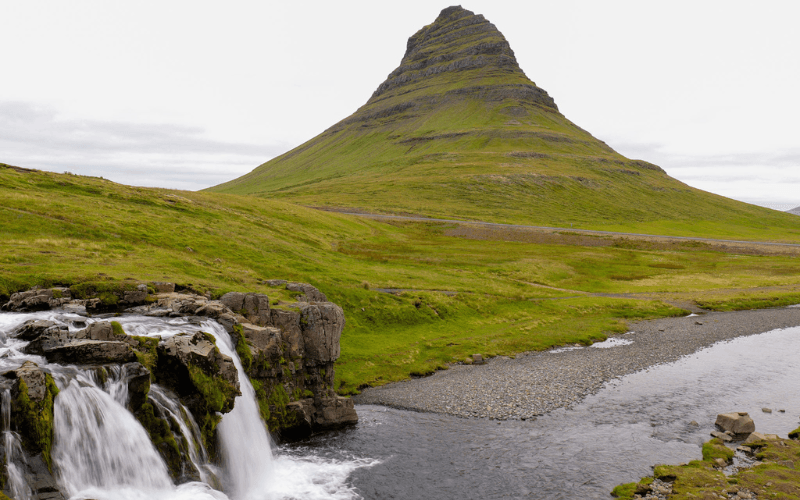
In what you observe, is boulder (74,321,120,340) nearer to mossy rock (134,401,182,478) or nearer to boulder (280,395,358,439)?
mossy rock (134,401,182,478)

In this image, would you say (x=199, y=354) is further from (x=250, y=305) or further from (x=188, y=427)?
(x=250, y=305)

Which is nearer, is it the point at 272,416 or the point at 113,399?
the point at 113,399

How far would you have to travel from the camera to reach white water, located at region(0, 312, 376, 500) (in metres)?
22.1

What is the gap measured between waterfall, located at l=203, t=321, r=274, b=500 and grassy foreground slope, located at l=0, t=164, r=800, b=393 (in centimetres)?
1197

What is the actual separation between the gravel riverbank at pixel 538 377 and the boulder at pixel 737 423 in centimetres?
1080

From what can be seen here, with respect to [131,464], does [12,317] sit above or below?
above

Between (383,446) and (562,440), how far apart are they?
12823 millimetres

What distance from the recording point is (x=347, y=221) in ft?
453

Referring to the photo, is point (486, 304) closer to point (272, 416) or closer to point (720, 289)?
point (272, 416)

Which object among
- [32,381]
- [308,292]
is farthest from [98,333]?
[308,292]

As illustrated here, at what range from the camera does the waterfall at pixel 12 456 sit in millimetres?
19094

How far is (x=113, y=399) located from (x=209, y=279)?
2891 centimetres

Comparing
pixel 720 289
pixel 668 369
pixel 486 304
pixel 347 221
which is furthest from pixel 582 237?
pixel 668 369

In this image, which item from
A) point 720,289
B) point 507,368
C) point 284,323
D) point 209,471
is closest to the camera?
point 209,471
